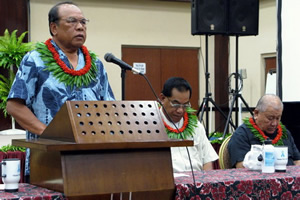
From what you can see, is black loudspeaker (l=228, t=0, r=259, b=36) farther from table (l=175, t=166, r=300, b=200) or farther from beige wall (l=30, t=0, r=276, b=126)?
table (l=175, t=166, r=300, b=200)

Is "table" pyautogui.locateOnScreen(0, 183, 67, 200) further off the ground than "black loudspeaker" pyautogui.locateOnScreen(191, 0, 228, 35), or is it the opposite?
"black loudspeaker" pyautogui.locateOnScreen(191, 0, 228, 35)

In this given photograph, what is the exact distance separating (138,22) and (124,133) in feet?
21.4

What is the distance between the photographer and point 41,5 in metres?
7.91

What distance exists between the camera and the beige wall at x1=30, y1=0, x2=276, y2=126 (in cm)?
800

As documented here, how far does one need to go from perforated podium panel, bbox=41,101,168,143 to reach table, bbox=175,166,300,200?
0.27 meters

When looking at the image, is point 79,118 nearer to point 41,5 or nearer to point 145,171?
point 145,171

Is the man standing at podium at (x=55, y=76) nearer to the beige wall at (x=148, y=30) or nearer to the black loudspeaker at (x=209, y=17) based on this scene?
the black loudspeaker at (x=209, y=17)

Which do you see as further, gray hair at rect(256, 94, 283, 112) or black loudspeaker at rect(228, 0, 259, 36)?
black loudspeaker at rect(228, 0, 259, 36)

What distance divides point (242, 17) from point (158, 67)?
2.81 m

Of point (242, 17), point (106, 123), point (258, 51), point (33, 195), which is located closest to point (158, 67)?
point (258, 51)

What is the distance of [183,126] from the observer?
11.5ft

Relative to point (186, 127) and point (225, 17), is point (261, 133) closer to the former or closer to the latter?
point (186, 127)

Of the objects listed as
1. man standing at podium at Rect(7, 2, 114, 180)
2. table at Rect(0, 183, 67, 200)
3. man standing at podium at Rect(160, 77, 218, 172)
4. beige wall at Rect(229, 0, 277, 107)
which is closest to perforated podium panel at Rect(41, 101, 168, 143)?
table at Rect(0, 183, 67, 200)

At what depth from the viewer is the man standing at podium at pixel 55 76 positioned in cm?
250
